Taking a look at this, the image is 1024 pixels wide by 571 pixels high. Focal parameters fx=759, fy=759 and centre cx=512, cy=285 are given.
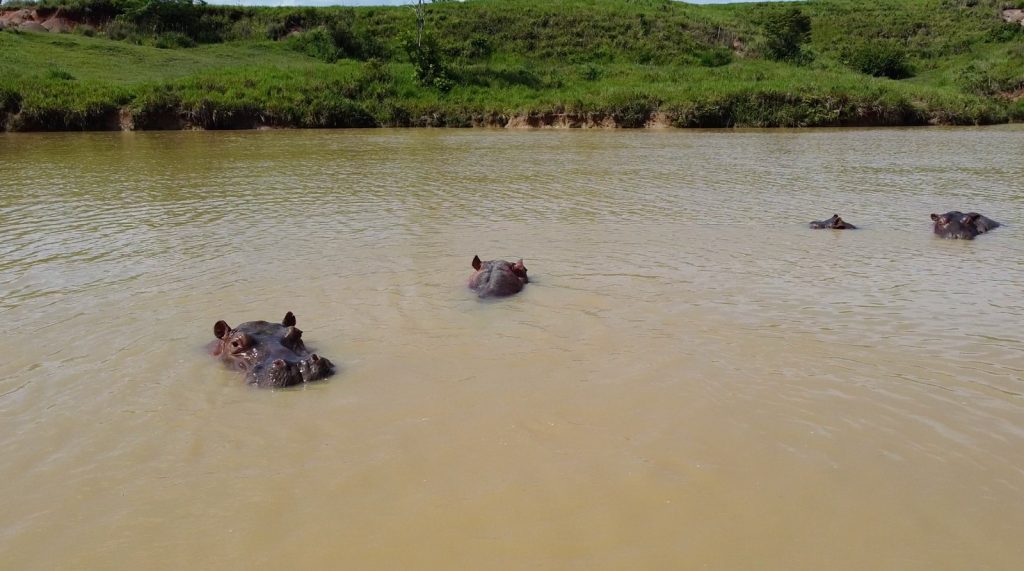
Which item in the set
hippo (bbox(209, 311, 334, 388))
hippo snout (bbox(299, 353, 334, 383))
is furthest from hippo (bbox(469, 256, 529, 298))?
hippo snout (bbox(299, 353, 334, 383))

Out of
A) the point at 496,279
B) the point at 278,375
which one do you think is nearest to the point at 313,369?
the point at 278,375

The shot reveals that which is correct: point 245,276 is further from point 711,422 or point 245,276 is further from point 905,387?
point 905,387

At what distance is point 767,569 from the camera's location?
3.15m

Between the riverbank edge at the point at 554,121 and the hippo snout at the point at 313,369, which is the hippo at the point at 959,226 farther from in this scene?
the riverbank edge at the point at 554,121

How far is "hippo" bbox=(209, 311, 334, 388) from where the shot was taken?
5156mm

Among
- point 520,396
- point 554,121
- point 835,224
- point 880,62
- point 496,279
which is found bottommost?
point 520,396

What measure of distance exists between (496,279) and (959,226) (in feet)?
21.1

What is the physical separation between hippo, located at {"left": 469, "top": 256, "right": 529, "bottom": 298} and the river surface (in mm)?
159

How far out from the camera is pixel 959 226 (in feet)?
31.9

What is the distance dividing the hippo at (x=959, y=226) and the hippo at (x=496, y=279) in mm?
5878

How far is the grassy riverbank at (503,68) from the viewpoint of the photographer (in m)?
31.1

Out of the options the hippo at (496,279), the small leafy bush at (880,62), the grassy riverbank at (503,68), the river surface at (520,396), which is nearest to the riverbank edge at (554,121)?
the grassy riverbank at (503,68)

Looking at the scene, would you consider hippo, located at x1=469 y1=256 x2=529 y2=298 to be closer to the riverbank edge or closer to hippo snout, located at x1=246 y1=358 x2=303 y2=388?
hippo snout, located at x1=246 y1=358 x2=303 y2=388

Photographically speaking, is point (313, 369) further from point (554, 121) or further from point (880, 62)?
point (880, 62)
